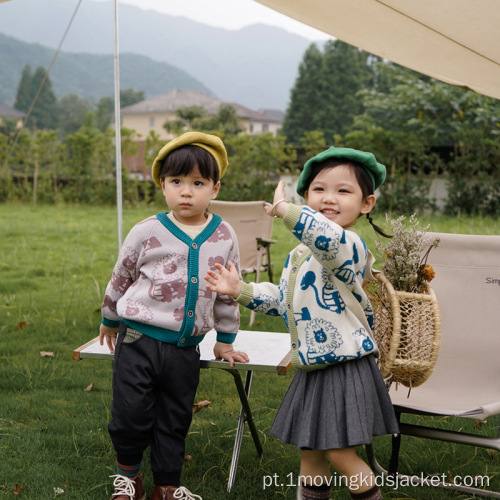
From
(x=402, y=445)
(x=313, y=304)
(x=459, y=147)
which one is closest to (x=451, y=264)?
(x=402, y=445)

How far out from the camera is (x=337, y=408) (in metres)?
2.09

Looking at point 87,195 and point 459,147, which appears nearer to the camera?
point 459,147

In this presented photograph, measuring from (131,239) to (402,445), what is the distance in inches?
65.6

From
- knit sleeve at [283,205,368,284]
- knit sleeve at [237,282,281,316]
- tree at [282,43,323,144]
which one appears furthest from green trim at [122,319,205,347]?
tree at [282,43,323,144]

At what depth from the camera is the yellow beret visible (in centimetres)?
251

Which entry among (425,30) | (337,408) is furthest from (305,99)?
(337,408)

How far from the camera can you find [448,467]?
9.85 feet

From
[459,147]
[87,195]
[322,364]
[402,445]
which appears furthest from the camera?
[87,195]

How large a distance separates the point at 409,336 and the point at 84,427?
1.91 m

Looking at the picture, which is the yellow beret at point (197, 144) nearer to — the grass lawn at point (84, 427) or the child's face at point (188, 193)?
the child's face at point (188, 193)

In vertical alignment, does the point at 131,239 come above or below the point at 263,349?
above

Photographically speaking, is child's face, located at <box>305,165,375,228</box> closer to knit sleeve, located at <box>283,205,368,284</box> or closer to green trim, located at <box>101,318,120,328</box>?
knit sleeve, located at <box>283,205,368,284</box>

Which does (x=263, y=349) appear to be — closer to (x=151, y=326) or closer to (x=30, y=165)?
(x=151, y=326)

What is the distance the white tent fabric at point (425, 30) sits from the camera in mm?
3447
